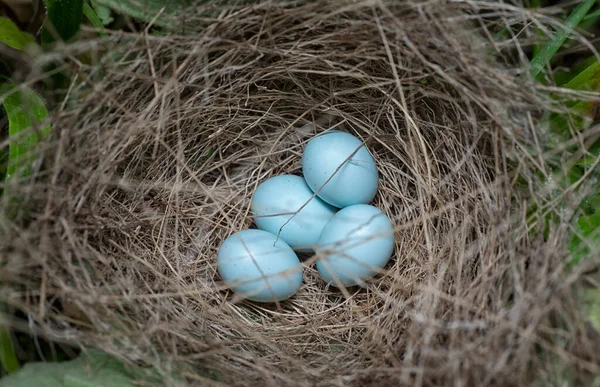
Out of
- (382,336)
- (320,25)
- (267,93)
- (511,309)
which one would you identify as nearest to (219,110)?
(267,93)

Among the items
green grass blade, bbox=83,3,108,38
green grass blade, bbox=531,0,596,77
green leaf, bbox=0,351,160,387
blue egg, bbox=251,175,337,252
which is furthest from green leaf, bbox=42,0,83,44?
green grass blade, bbox=531,0,596,77

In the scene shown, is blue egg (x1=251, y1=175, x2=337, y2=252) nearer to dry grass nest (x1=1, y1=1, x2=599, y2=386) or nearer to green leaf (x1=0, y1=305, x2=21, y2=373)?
dry grass nest (x1=1, y1=1, x2=599, y2=386)

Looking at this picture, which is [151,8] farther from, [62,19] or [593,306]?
[593,306]

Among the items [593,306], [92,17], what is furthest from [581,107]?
[92,17]

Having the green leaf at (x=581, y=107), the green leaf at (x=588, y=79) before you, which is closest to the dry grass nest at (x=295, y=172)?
the green leaf at (x=581, y=107)

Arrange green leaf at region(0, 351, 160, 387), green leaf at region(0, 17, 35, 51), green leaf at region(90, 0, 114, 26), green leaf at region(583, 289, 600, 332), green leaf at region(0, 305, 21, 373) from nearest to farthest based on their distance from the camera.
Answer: green leaf at region(583, 289, 600, 332) → green leaf at region(0, 351, 160, 387) → green leaf at region(0, 305, 21, 373) → green leaf at region(0, 17, 35, 51) → green leaf at region(90, 0, 114, 26)

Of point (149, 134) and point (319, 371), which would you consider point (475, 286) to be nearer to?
point (319, 371)
